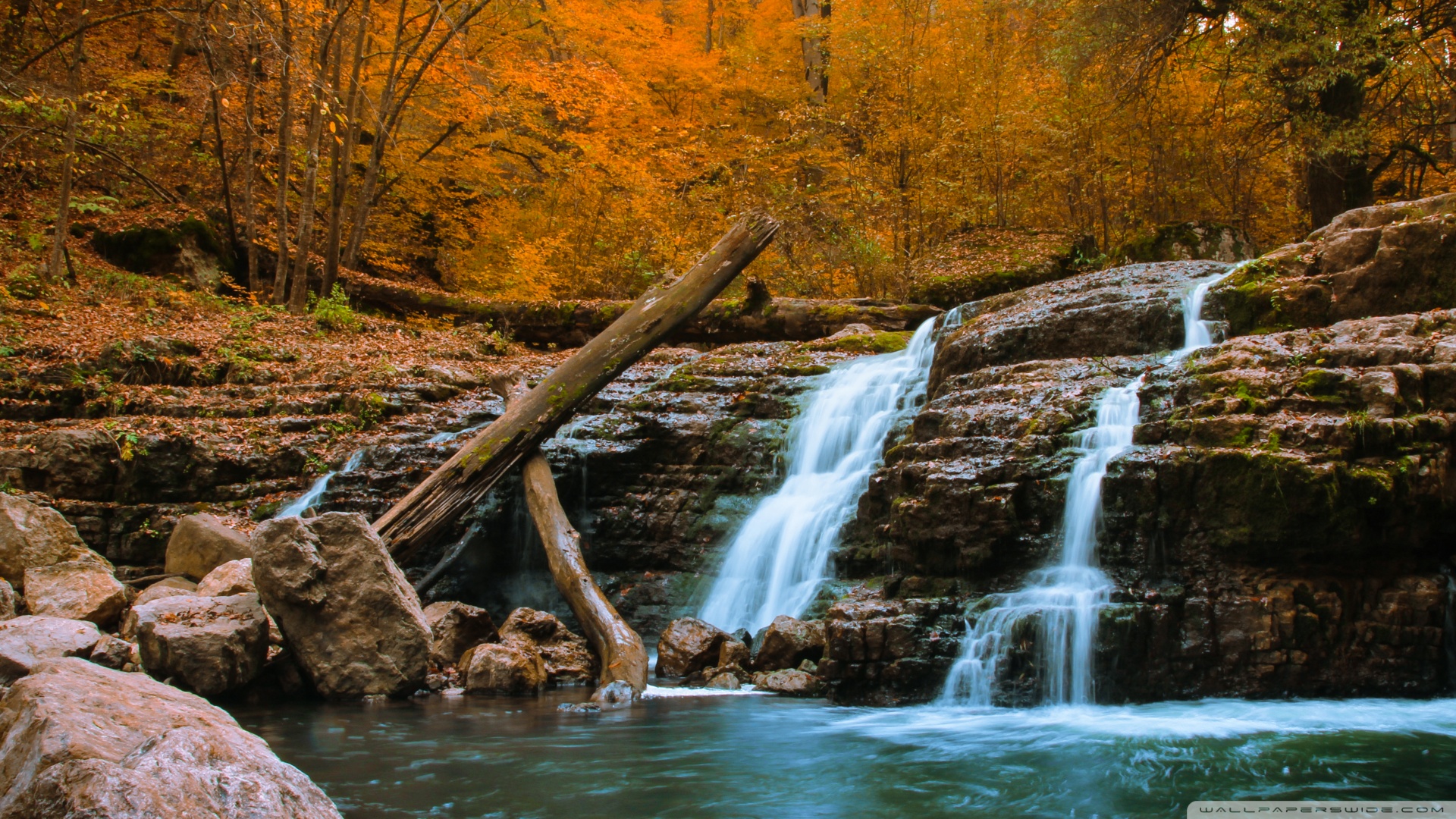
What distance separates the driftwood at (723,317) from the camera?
13867 mm

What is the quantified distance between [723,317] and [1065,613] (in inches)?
372

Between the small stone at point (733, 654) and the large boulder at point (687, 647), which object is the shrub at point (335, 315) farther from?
the small stone at point (733, 654)

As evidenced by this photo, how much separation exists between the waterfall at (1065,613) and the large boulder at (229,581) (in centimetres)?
537

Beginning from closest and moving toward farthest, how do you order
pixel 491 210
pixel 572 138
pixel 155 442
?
pixel 155 442, pixel 572 138, pixel 491 210

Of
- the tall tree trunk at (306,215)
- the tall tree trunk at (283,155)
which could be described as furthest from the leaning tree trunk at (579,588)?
the tall tree trunk at (283,155)

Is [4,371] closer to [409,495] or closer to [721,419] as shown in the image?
[409,495]

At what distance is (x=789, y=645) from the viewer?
22.2ft

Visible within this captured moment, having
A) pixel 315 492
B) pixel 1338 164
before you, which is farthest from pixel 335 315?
pixel 1338 164

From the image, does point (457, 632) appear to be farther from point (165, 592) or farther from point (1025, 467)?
point (1025, 467)

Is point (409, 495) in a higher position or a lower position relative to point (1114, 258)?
lower

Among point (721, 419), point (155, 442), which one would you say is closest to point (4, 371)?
point (155, 442)

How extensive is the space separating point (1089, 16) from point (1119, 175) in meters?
3.96

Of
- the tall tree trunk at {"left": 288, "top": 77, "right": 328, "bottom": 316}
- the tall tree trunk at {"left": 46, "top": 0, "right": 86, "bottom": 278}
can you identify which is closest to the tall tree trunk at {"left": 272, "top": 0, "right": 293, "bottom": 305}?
the tall tree trunk at {"left": 288, "top": 77, "right": 328, "bottom": 316}

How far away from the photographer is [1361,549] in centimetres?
526
